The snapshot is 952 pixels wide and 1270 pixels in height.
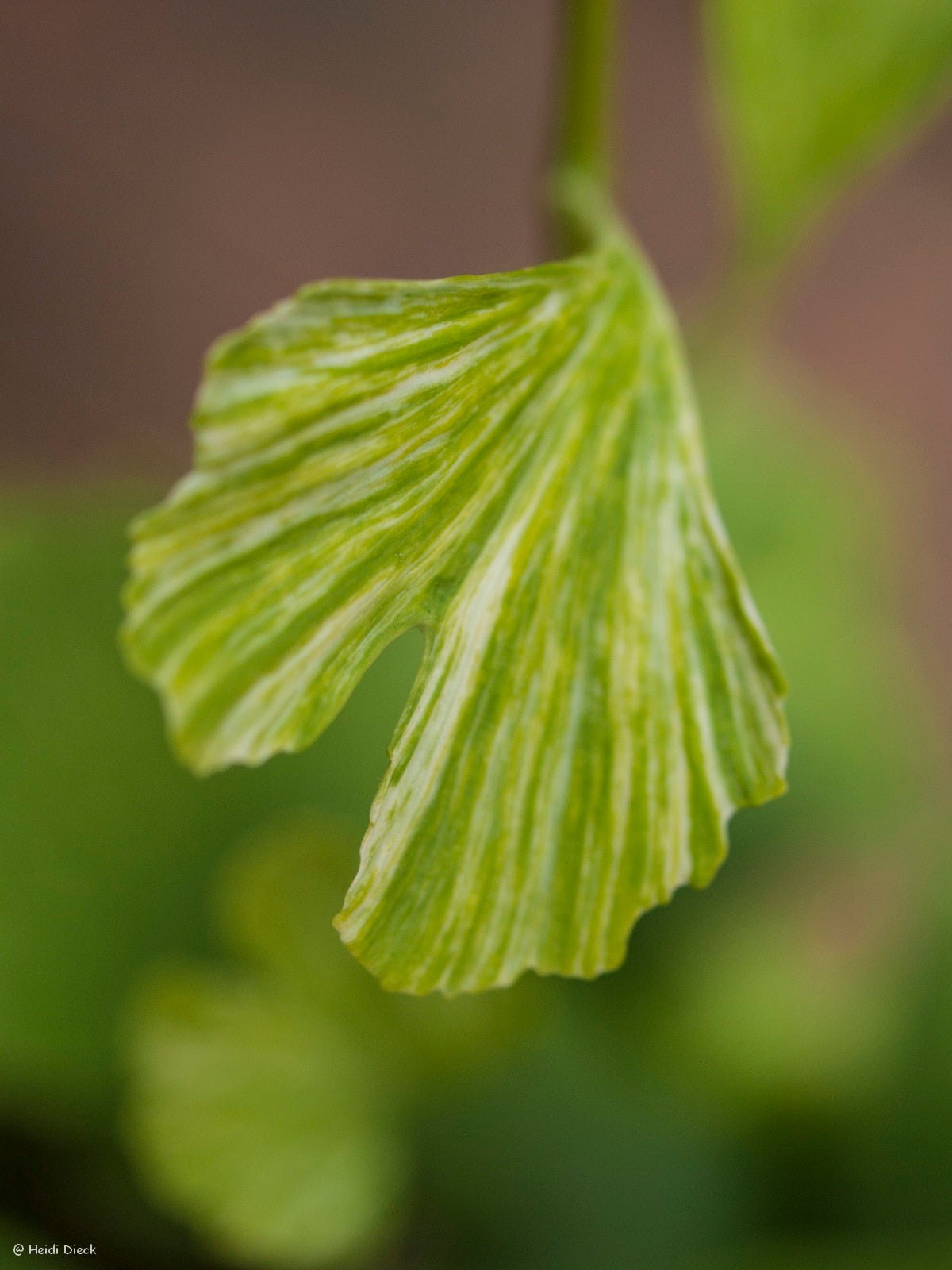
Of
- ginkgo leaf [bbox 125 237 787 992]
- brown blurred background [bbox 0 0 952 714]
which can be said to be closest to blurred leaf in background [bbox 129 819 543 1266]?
ginkgo leaf [bbox 125 237 787 992]

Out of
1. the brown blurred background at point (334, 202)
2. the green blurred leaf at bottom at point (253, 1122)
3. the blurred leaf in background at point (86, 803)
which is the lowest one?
the green blurred leaf at bottom at point (253, 1122)

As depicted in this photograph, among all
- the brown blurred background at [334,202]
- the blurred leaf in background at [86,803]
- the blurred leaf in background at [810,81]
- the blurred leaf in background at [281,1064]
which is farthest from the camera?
the brown blurred background at [334,202]

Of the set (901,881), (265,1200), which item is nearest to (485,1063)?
(265,1200)

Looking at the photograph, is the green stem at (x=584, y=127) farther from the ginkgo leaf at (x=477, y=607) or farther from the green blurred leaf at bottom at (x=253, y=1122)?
the green blurred leaf at bottom at (x=253, y=1122)

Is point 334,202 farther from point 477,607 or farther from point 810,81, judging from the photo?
point 477,607

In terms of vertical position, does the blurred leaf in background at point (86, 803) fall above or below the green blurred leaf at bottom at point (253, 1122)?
above

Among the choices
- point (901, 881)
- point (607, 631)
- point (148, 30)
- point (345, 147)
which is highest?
point (148, 30)

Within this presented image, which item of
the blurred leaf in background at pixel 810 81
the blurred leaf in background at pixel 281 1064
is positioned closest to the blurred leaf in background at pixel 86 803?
the blurred leaf in background at pixel 281 1064

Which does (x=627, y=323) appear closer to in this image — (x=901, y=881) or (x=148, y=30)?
(x=901, y=881)
